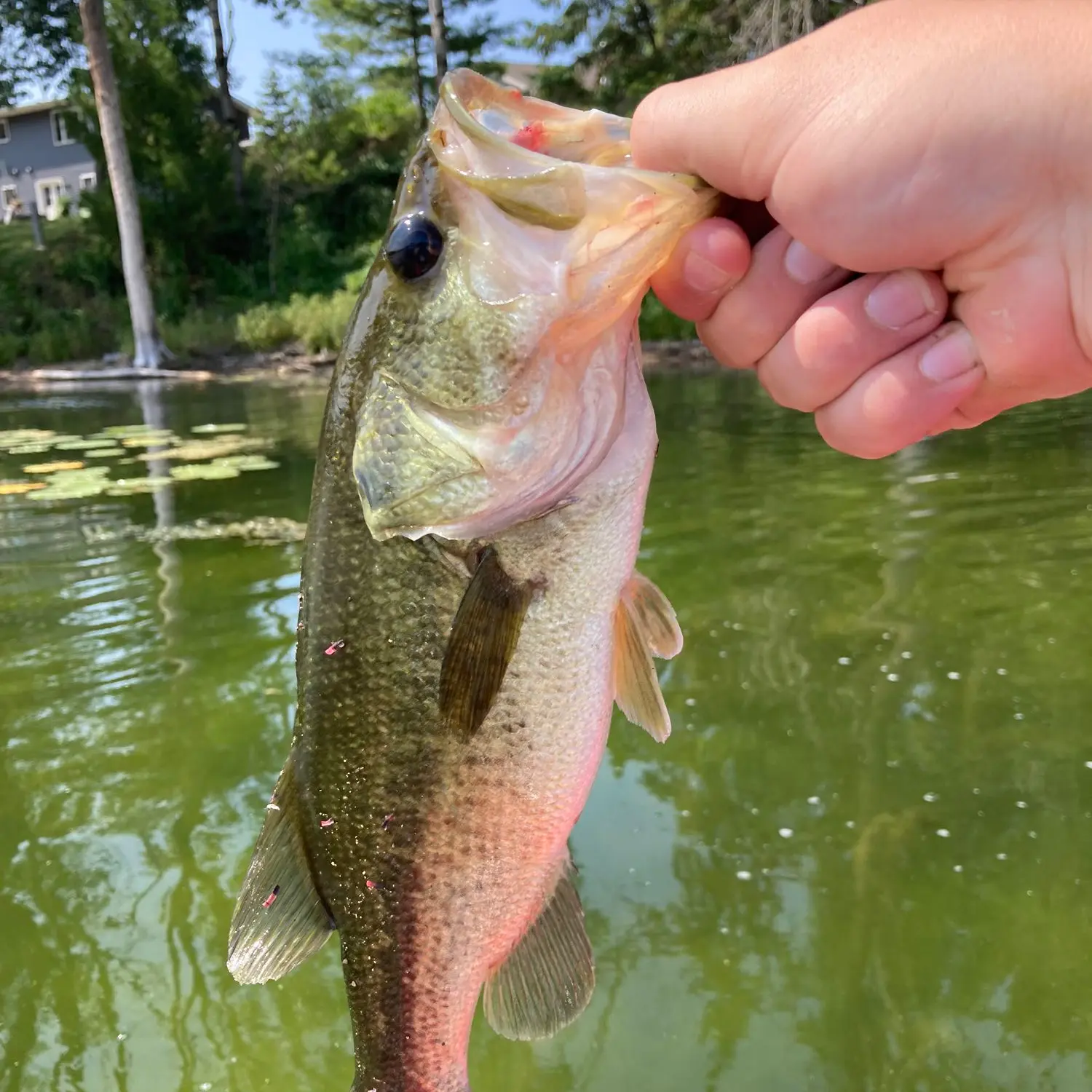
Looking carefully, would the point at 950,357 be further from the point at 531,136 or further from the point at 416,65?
the point at 416,65

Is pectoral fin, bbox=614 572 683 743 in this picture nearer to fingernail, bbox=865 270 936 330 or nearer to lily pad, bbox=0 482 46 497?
fingernail, bbox=865 270 936 330

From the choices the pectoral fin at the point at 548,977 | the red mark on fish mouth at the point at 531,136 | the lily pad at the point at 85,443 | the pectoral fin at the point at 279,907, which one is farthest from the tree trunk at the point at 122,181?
the pectoral fin at the point at 548,977

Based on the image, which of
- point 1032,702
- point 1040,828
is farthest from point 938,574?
point 1040,828

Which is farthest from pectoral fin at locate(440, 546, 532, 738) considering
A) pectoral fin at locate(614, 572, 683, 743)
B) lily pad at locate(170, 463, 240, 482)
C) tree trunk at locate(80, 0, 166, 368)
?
tree trunk at locate(80, 0, 166, 368)

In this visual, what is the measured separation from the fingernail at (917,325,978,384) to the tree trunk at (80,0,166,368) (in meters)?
21.9

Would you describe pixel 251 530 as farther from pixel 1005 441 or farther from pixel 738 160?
pixel 1005 441

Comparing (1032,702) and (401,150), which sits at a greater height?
(401,150)

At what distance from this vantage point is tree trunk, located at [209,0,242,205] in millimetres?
29031

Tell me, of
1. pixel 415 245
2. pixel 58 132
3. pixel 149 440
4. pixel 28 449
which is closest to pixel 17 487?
pixel 28 449

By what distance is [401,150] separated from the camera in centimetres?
2972

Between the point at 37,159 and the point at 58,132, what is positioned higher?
the point at 58,132

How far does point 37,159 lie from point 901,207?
45.8 metres

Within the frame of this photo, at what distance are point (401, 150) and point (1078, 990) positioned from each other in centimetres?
3089

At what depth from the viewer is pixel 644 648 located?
1.68 meters
